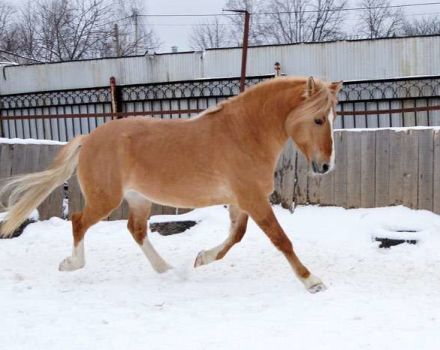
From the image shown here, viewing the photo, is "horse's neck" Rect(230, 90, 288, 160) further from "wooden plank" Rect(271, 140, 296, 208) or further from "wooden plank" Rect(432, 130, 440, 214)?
"wooden plank" Rect(432, 130, 440, 214)

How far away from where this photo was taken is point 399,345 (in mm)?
2867

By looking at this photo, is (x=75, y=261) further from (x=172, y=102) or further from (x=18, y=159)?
(x=172, y=102)

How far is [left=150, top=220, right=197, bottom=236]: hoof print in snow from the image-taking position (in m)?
6.11

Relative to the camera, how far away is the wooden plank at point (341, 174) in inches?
245

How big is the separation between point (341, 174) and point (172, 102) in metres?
8.59

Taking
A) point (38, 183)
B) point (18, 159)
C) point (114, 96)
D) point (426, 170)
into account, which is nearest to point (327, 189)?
point (426, 170)

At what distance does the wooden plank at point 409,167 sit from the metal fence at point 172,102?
19.3 feet

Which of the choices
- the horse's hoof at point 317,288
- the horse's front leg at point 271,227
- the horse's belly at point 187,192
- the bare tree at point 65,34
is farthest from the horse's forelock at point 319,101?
the bare tree at point 65,34

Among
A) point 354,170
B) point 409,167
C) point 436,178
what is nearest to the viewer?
point 436,178

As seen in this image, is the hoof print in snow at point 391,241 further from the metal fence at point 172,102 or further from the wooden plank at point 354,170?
the metal fence at point 172,102

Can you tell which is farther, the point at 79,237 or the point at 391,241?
the point at 391,241

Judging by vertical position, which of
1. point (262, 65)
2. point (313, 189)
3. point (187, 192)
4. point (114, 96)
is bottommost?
point (313, 189)

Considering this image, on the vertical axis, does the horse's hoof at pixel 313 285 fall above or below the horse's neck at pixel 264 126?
below

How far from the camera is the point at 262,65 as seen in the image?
13.9m
